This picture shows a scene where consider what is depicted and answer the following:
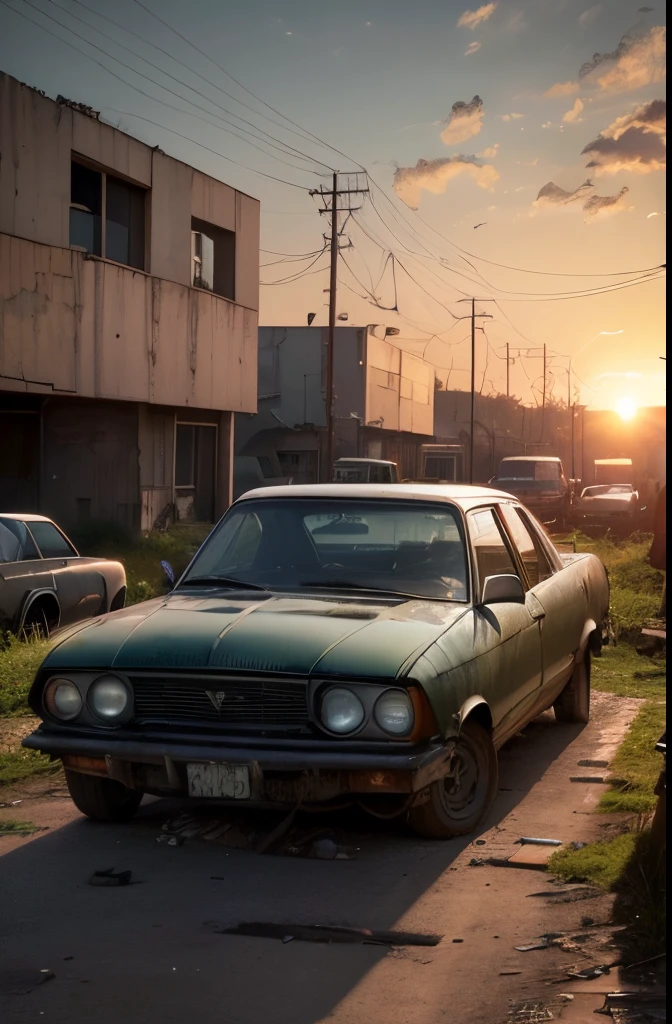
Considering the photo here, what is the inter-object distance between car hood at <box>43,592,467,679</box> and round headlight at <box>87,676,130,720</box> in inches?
3.1

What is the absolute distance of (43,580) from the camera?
1114cm

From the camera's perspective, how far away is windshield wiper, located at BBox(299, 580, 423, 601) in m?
6.10

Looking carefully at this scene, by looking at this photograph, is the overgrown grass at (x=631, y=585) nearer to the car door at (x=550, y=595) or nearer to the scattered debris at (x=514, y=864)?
the car door at (x=550, y=595)

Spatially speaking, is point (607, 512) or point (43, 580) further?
point (607, 512)

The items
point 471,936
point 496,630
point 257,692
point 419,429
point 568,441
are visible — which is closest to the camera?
point 471,936

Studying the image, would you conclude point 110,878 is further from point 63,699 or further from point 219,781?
point 63,699

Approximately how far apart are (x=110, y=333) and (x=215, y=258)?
6.10 metres

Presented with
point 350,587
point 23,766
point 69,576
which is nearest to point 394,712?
point 350,587

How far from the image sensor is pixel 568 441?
180 metres

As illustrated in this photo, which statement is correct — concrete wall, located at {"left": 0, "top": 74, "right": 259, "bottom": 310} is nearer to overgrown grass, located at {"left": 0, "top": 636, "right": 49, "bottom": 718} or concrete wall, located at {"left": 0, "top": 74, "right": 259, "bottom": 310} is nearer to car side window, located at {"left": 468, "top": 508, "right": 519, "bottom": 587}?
overgrown grass, located at {"left": 0, "top": 636, "right": 49, "bottom": 718}

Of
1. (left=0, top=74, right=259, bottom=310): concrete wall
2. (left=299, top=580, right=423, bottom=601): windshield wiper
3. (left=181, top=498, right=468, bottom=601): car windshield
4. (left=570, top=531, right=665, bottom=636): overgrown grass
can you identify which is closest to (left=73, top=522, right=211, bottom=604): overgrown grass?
(left=0, top=74, right=259, bottom=310): concrete wall

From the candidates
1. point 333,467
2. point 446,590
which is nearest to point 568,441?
point 333,467

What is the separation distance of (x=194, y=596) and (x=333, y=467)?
32.2m

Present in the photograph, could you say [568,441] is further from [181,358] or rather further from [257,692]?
[257,692]
